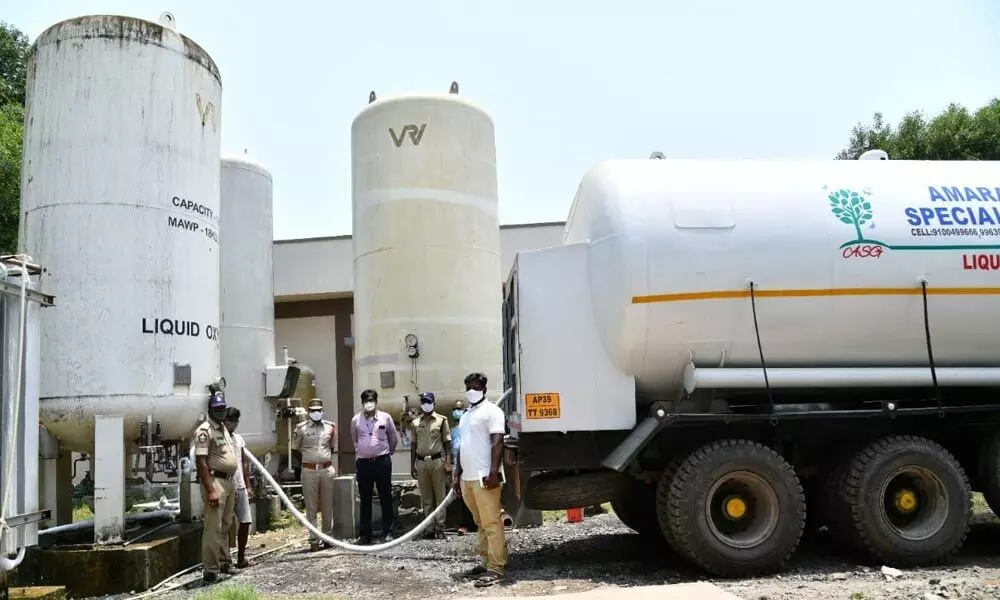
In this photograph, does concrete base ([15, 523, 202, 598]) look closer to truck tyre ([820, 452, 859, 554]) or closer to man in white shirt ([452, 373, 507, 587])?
man in white shirt ([452, 373, 507, 587])

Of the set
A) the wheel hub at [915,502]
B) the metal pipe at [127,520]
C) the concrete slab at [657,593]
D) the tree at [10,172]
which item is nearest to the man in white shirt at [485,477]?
the concrete slab at [657,593]

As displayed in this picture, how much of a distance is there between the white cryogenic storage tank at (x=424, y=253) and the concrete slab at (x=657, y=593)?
5.70 meters

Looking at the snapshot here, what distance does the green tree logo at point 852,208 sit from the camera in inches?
290

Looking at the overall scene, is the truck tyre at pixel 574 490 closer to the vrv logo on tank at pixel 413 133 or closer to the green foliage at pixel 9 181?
the vrv logo on tank at pixel 413 133

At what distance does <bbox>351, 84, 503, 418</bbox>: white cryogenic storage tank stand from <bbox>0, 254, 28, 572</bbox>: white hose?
19.6 ft

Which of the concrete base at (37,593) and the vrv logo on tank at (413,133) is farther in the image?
the vrv logo on tank at (413,133)

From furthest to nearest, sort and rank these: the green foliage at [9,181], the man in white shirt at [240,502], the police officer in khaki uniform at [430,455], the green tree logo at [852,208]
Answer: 1. the green foliage at [9,181]
2. the police officer in khaki uniform at [430,455]
3. the man in white shirt at [240,502]
4. the green tree logo at [852,208]

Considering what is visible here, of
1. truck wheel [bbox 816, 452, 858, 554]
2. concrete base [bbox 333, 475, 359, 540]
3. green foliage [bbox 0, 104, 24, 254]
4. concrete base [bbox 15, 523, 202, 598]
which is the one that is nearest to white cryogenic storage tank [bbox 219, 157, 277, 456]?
concrete base [bbox 333, 475, 359, 540]

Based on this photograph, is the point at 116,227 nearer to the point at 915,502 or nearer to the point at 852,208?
the point at 852,208

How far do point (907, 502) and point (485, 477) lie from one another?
3687mm

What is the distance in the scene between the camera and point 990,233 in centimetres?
747

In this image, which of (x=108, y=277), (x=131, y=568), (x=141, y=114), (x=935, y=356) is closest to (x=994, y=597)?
(x=935, y=356)

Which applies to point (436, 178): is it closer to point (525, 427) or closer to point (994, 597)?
point (525, 427)

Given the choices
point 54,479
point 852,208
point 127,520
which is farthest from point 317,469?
point 852,208
